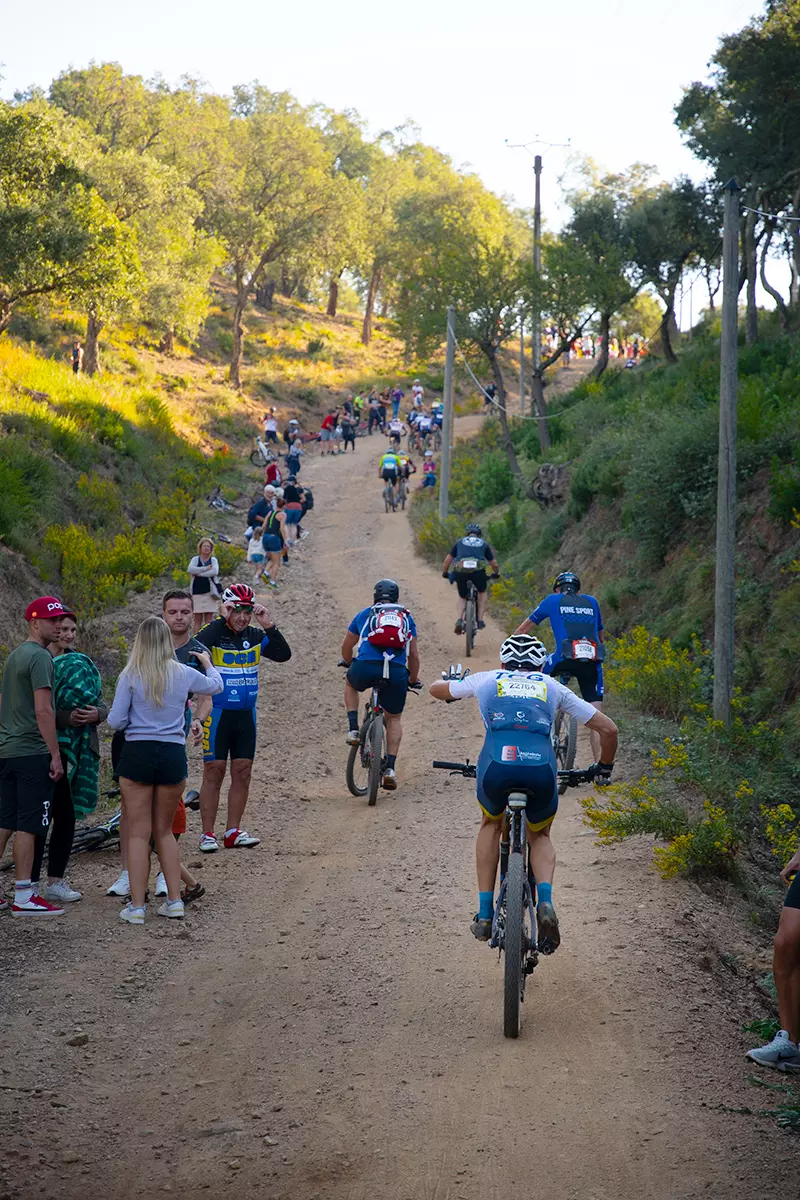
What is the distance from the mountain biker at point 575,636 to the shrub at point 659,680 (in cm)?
265

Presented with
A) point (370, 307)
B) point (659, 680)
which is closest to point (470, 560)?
point (659, 680)

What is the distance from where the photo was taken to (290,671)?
1728 centimetres

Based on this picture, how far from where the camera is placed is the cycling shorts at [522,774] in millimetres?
6090

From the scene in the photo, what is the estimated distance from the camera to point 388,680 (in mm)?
10742

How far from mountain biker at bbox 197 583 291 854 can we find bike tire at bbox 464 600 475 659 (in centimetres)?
803

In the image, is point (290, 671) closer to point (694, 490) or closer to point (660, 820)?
point (694, 490)

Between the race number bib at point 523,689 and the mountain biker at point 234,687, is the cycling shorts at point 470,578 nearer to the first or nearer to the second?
the mountain biker at point 234,687

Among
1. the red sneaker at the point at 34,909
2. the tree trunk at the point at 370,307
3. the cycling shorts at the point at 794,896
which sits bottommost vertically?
the red sneaker at the point at 34,909

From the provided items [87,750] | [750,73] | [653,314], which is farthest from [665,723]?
[653,314]

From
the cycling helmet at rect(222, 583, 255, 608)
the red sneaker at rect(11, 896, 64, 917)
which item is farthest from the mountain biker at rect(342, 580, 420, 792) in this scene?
the red sneaker at rect(11, 896, 64, 917)

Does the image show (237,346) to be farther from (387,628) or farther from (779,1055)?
(779,1055)

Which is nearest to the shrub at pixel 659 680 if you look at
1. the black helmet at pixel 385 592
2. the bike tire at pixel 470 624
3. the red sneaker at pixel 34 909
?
the bike tire at pixel 470 624

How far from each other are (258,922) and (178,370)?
156 feet

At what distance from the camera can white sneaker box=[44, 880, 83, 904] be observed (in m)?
7.91
